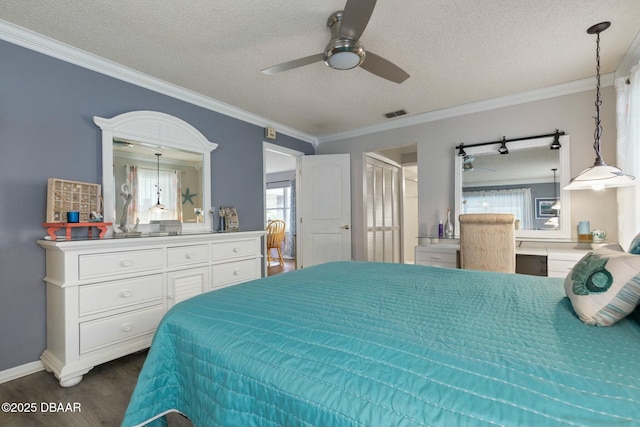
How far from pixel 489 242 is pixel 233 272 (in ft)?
7.93

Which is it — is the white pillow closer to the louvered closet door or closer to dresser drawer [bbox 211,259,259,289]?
dresser drawer [bbox 211,259,259,289]

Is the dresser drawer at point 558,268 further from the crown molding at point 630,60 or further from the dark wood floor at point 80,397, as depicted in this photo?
the dark wood floor at point 80,397

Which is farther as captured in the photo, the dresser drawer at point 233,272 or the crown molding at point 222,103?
the dresser drawer at point 233,272

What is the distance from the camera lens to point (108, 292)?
80.6 inches

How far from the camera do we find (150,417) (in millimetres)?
1055

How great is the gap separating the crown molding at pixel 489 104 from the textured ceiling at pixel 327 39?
11 cm

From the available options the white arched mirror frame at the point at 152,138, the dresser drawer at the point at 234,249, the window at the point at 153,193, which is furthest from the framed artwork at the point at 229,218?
the window at the point at 153,193

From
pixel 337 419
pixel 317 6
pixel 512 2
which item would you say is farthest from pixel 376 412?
pixel 512 2

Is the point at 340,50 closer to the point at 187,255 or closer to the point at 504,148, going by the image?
the point at 187,255

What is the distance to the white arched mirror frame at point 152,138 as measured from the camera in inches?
96.0

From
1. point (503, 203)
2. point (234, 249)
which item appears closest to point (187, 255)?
point (234, 249)

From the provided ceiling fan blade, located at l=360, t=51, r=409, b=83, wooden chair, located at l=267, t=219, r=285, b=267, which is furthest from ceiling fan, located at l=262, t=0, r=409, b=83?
wooden chair, located at l=267, t=219, r=285, b=267

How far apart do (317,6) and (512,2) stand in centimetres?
121

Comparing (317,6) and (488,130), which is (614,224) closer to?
(488,130)
